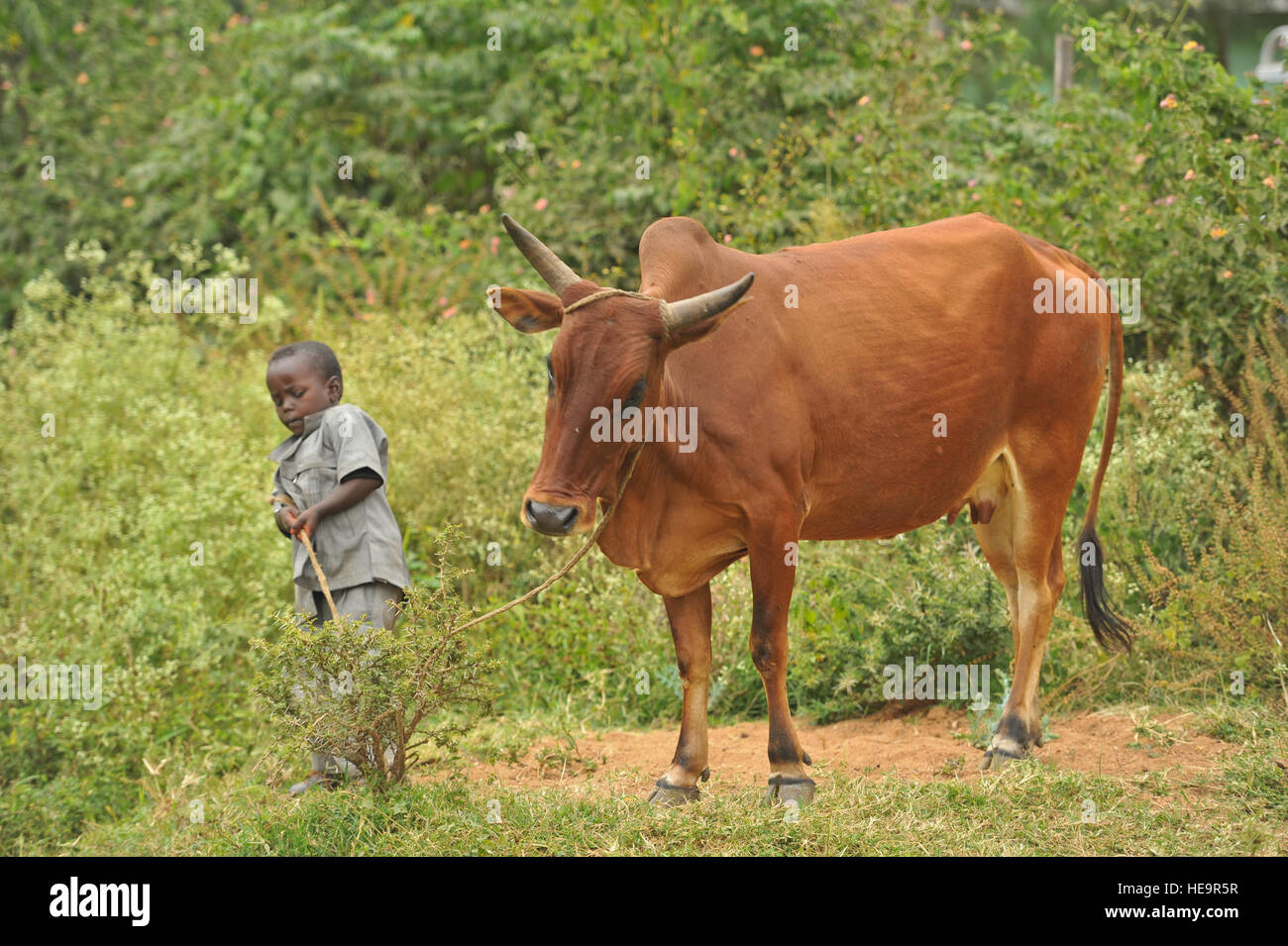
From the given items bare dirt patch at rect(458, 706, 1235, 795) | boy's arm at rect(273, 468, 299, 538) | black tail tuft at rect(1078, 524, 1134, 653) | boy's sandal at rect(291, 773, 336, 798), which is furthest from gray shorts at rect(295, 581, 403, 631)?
black tail tuft at rect(1078, 524, 1134, 653)

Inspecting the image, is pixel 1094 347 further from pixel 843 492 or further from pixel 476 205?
pixel 476 205

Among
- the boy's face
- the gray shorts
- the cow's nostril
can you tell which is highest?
the boy's face

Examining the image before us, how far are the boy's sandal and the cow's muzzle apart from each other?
1.52 meters

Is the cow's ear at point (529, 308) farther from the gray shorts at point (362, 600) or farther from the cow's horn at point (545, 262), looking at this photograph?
the gray shorts at point (362, 600)

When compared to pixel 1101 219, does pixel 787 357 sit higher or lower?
lower

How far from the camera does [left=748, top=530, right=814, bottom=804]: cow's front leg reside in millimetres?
4395

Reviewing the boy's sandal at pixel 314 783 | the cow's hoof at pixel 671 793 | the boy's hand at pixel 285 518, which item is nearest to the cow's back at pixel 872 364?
the cow's hoof at pixel 671 793

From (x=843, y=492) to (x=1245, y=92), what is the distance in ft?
13.2

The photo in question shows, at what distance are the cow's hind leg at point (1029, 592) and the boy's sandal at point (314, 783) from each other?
93.8 inches

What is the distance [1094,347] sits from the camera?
5.16 meters

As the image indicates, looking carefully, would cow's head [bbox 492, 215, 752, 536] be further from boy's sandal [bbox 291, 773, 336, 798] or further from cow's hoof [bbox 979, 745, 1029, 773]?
cow's hoof [bbox 979, 745, 1029, 773]

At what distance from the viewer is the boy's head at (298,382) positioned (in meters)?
5.02

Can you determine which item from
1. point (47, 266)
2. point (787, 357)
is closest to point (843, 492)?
point (787, 357)
